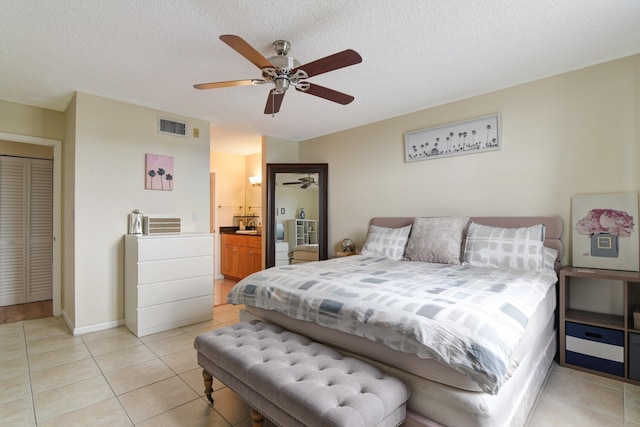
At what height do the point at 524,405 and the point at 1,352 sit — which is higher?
the point at 524,405

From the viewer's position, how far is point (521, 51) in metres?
2.38

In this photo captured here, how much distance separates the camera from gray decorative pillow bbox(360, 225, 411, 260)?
333 centimetres

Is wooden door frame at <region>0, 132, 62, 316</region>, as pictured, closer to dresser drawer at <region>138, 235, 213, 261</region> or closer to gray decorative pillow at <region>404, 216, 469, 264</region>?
dresser drawer at <region>138, 235, 213, 261</region>

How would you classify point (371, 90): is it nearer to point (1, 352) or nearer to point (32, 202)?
point (1, 352)

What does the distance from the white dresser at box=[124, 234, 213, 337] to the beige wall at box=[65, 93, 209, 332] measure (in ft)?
0.60

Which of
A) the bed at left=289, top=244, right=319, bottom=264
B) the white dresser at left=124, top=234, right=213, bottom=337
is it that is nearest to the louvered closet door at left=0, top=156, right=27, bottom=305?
the white dresser at left=124, top=234, right=213, bottom=337

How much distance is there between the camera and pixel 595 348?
226 centimetres

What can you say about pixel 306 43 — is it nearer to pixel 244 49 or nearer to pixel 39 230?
pixel 244 49

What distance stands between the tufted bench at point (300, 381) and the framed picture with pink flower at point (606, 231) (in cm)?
220

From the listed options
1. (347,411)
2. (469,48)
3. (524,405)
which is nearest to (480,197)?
(469,48)

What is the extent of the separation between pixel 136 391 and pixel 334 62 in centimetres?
252

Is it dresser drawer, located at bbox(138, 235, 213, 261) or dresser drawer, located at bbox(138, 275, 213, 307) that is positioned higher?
dresser drawer, located at bbox(138, 235, 213, 261)

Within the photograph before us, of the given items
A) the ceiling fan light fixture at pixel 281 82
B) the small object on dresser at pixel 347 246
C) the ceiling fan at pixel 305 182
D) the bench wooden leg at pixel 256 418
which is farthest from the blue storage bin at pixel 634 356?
the ceiling fan at pixel 305 182

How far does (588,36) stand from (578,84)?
0.57 metres
